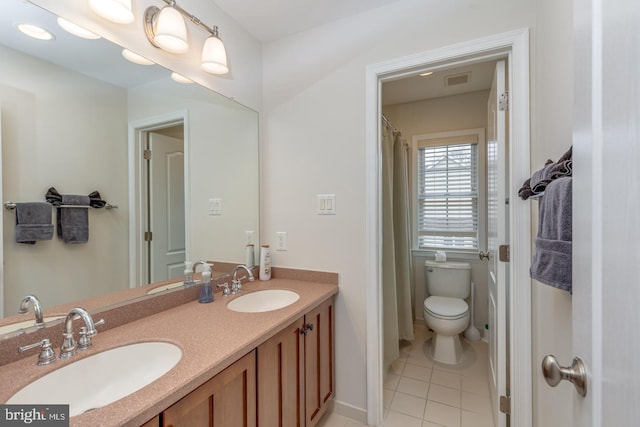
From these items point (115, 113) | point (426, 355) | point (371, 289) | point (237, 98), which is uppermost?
point (237, 98)

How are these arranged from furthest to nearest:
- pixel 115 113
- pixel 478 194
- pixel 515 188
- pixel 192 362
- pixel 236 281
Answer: pixel 478 194, pixel 236 281, pixel 515 188, pixel 115 113, pixel 192 362

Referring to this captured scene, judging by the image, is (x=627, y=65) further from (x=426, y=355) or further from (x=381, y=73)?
(x=426, y=355)

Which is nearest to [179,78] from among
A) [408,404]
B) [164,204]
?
[164,204]

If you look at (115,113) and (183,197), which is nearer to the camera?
(115,113)

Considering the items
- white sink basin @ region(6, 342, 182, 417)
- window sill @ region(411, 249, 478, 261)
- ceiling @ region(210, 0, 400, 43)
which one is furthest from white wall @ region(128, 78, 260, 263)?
window sill @ region(411, 249, 478, 261)

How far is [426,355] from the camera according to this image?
243 centimetres

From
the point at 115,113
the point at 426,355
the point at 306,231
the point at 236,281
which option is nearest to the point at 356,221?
the point at 306,231

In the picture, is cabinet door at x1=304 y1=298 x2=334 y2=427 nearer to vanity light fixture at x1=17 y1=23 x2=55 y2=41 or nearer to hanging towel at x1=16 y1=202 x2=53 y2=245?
hanging towel at x1=16 y1=202 x2=53 y2=245

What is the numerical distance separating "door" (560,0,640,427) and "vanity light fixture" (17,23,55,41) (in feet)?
5.08

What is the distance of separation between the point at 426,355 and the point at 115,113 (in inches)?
109

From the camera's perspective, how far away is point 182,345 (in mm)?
956

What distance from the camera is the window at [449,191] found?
2.83 metres

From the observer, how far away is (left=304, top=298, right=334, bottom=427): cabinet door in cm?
144

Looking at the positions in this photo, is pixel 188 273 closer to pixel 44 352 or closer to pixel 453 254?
pixel 44 352
